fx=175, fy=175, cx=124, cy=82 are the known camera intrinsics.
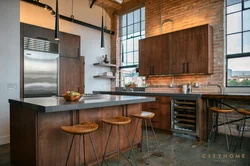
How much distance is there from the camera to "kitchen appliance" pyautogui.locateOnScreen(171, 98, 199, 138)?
3656 millimetres

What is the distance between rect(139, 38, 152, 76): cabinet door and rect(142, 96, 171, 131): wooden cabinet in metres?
1.07

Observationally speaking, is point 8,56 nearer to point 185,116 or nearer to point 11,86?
point 11,86

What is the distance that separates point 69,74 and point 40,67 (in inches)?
32.4

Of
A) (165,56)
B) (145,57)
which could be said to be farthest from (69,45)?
(165,56)

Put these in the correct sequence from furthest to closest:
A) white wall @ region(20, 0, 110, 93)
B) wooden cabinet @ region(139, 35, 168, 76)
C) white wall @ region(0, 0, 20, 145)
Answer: white wall @ region(20, 0, 110, 93) < wooden cabinet @ region(139, 35, 168, 76) < white wall @ region(0, 0, 20, 145)

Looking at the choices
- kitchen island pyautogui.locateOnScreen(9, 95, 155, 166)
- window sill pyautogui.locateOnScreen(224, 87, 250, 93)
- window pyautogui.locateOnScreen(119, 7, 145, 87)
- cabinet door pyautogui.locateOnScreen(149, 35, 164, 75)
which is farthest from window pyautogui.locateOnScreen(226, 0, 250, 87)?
kitchen island pyautogui.locateOnScreen(9, 95, 155, 166)

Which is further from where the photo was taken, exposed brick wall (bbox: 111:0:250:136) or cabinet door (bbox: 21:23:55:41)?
exposed brick wall (bbox: 111:0:250:136)

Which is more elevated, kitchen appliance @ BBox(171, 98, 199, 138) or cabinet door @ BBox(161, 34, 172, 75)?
cabinet door @ BBox(161, 34, 172, 75)

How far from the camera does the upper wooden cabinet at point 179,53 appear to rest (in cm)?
393

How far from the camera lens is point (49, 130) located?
81.7 inches

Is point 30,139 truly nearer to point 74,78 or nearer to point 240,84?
point 74,78

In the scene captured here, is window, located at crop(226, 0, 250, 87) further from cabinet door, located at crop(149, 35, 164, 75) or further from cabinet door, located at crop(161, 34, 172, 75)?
cabinet door, located at crop(149, 35, 164, 75)

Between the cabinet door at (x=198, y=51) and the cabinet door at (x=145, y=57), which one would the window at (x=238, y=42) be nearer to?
the cabinet door at (x=198, y=51)

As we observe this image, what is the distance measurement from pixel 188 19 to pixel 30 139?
4421mm
